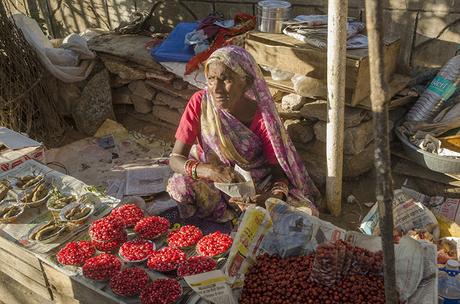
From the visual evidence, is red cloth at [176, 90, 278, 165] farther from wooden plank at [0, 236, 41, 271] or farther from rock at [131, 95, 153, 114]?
rock at [131, 95, 153, 114]

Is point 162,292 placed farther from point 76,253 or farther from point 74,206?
point 74,206

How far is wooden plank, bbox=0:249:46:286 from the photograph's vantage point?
251 cm

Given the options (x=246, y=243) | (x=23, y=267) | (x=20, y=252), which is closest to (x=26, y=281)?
(x=23, y=267)

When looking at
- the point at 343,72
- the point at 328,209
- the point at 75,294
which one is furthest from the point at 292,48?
the point at 75,294

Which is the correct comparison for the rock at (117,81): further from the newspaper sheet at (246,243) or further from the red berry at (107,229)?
the newspaper sheet at (246,243)

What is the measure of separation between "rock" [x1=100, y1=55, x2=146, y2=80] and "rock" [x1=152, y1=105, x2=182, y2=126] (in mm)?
391

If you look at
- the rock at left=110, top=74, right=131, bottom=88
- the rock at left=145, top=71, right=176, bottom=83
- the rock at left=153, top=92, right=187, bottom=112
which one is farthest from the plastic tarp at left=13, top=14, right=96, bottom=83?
the rock at left=153, top=92, right=187, bottom=112

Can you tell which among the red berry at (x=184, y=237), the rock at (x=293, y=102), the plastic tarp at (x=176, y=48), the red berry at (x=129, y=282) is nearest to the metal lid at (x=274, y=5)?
the rock at (x=293, y=102)

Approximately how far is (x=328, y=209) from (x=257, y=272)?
1.65 metres

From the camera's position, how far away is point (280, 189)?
311 centimetres

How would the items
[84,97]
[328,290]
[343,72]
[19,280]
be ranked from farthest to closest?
[84,97]
[343,72]
[19,280]
[328,290]

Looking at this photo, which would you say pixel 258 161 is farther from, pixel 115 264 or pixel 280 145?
pixel 115 264

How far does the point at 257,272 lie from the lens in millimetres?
2164

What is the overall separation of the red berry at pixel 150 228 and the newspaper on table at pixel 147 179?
4.47ft
